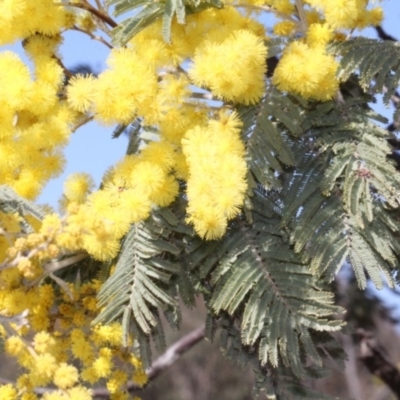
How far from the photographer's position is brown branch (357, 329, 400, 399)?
2.14 m

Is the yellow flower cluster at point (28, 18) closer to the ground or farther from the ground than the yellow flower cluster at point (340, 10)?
farther from the ground

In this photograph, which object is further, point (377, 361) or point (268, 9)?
point (377, 361)

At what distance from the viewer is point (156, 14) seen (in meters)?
1.20

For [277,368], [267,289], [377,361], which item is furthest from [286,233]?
[377,361]

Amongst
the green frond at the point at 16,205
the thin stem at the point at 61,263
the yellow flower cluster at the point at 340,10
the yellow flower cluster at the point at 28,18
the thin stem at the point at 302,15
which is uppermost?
the yellow flower cluster at the point at 28,18

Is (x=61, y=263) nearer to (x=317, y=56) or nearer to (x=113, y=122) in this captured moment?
(x=113, y=122)

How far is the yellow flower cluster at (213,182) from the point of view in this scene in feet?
3.52

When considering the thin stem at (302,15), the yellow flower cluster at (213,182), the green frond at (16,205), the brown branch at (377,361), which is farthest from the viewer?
the brown branch at (377,361)

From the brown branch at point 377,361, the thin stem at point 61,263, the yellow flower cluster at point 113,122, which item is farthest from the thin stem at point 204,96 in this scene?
the brown branch at point 377,361

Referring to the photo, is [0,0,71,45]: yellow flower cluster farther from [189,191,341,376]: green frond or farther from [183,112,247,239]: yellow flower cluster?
[189,191,341,376]: green frond

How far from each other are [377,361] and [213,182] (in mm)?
1303

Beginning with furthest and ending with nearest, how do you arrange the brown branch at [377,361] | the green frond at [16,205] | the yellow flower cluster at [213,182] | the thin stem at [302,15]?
the brown branch at [377,361] → the thin stem at [302,15] → the green frond at [16,205] → the yellow flower cluster at [213,182]

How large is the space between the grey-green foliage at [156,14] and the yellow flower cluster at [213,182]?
0.19 metres

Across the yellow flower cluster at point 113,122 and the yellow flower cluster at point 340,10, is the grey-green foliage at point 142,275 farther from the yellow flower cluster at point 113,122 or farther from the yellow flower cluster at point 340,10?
the yellow flower cluster at point 340,10
